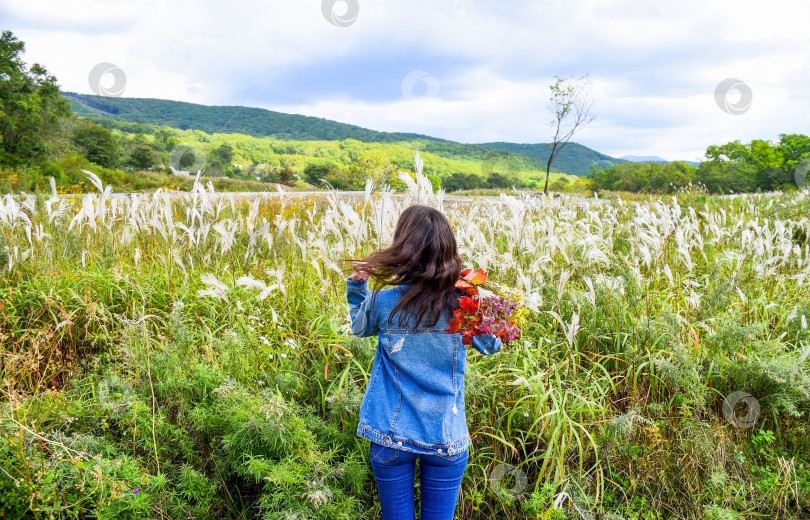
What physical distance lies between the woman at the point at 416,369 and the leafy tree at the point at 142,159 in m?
53.2

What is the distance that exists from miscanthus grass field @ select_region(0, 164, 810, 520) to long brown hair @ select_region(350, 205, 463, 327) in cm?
43

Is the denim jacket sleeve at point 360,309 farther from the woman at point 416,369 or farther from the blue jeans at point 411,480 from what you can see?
the blue jeans at point 411,480

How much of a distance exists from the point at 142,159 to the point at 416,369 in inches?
2125

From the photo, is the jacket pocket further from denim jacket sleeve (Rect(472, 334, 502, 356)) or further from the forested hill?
the forested hill

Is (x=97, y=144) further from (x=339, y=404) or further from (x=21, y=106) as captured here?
(x=339, y=404)

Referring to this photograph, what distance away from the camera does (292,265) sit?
3.63m

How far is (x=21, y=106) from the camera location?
2770cm

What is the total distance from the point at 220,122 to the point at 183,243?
307 ft

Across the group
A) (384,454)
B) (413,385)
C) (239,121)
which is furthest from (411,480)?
(239,121)

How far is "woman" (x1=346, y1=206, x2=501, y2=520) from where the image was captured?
1.75 meters

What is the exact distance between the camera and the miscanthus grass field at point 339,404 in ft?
6.23

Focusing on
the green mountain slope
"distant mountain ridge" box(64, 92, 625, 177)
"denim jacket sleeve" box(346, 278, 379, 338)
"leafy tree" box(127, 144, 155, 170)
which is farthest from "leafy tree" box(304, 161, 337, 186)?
"denim jacket sleeve" box(346, 278, 379, 338)

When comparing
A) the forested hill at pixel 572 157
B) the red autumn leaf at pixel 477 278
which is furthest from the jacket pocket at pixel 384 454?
the forested hill at pixel 572 157

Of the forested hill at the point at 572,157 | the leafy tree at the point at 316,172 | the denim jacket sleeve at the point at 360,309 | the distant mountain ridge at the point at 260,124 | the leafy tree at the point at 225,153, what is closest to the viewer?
the denim jacket sleeve at the point at 360,309
